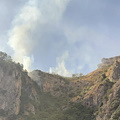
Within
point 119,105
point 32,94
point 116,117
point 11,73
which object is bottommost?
point 116,117

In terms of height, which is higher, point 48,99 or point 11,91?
point 11,91

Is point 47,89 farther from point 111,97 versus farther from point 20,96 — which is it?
point 111,97

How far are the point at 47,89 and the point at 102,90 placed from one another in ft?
126

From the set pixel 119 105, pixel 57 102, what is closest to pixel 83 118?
pixel 119 105

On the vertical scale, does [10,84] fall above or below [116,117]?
above

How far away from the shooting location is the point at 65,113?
6781 cm

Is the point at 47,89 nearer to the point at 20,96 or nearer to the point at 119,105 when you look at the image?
the point at 20,96

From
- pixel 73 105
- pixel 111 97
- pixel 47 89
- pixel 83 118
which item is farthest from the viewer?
pixel 47 89

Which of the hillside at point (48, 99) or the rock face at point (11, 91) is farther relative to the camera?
the rock face at point (11, 91)

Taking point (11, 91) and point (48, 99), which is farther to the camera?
point (48, 99)

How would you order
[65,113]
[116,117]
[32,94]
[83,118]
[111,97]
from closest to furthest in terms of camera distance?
[116,117]
[111,97]
[83,118]
[65,113]
[32,94]

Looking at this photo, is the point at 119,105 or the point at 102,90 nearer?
the point at 119,105

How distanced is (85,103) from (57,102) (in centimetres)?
1786

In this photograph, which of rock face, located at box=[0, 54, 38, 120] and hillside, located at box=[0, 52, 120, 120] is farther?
rock face, located at box=[0, 54, 38, 120]
